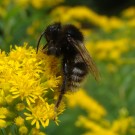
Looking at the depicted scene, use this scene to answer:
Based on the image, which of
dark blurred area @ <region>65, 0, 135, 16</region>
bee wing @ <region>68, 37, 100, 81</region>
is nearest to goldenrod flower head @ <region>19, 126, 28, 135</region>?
bee wing @ <region>68, 37, 100, 81</region>

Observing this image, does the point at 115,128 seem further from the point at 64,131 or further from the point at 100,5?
the point at 100,5

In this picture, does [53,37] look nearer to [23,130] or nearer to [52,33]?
[52,33]

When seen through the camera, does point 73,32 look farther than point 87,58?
Yes

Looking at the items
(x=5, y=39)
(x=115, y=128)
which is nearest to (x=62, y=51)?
(x=115, y=128)

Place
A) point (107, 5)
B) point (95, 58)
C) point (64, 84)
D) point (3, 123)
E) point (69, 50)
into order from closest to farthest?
1. point (3, 123)
2. point (64, 84)
3. point (69, 50)
4. point (95, 58)
5. point (107, 5)

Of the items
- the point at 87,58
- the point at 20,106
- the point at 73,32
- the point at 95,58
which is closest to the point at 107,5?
the point at 95,58

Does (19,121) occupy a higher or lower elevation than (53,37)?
lower
